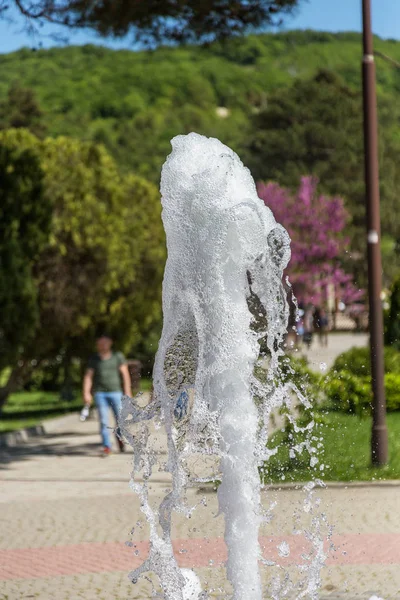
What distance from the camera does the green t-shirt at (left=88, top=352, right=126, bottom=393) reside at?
13859mm

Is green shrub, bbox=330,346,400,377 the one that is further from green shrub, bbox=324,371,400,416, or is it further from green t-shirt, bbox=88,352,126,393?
green t-shirt, bbox=88,352,126,393

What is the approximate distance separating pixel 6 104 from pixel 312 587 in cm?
6601

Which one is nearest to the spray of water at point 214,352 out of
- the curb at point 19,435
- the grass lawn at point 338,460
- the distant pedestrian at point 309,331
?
the distant pedestrian at point 309,331

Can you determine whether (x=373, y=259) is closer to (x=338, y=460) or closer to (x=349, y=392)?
(x=338, y=460)

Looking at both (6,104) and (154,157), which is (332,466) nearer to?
(6,104)

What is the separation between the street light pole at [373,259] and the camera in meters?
11.3

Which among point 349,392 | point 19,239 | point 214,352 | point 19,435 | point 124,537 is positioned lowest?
point 19,435

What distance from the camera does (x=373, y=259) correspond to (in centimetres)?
1163

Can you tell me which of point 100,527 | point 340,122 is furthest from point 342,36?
point 100,527

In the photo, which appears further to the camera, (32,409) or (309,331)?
(32,409)

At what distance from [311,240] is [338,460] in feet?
124

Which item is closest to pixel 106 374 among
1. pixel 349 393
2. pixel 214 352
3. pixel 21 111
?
pixel 349 393

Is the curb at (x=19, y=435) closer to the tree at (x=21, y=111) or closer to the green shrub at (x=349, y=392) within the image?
Answer: the green shrub at (x=349, y=392)

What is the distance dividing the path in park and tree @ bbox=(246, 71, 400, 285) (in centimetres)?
5338
